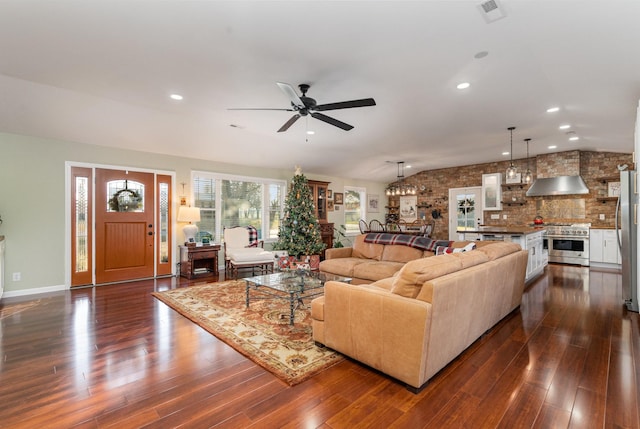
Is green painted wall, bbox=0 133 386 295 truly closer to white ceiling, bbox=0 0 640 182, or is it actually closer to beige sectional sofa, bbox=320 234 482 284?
white ceiling, bbox=0 0 640 182

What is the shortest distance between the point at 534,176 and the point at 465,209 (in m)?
1.94

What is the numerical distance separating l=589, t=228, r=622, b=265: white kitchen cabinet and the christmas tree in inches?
246

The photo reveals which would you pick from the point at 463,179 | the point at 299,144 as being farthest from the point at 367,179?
the point at 299,144

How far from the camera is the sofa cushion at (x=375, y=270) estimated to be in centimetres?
408

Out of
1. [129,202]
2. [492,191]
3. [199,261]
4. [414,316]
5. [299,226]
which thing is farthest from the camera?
[492,191]

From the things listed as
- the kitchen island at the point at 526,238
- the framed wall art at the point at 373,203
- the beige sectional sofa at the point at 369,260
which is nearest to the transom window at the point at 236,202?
the beige sectional sofa at the point at 369,260

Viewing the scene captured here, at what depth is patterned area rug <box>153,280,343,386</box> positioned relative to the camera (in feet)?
7.72

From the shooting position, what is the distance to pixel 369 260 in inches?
192

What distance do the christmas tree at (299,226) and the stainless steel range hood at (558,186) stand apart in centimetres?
572

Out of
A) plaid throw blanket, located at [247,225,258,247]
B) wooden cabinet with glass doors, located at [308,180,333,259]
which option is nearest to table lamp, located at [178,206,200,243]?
plaid throw blanket, located at [247,225,258,247]

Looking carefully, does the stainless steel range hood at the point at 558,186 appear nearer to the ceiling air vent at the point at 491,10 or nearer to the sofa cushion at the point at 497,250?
the sofa cushion at the point at 497,250

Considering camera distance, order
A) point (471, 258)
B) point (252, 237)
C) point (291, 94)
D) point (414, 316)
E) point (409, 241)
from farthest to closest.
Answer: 1. point (252, 237)
2. point (409, 241)
3. point (291, 94)
4. point (471, 258)
5. point (414, 316)

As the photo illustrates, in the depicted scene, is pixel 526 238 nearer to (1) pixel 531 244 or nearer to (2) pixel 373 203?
(1) pixel 531 244

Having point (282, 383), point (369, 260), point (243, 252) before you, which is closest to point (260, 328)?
point (282, 383)
